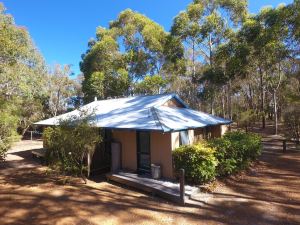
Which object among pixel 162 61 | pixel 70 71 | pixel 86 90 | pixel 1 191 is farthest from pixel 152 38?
pixel 1 191

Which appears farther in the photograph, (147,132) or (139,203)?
(147,132)

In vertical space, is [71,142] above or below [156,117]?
below

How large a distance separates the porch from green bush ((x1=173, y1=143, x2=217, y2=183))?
477 mm

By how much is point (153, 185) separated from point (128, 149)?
279 centimetres

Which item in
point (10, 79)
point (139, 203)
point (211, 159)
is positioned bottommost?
point (139, 203)

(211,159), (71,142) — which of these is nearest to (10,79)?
(71,142)

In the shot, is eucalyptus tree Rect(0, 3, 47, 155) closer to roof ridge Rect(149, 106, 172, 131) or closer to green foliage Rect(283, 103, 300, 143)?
roof ridge Rect(149, 106, 172, 131)

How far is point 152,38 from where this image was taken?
3130 cm

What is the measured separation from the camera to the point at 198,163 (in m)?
9.98

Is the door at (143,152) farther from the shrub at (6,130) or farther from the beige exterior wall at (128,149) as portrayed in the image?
the shrub at (6,130)

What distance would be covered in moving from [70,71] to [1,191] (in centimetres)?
2853

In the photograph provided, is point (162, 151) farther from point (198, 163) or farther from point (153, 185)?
point (198, 163)

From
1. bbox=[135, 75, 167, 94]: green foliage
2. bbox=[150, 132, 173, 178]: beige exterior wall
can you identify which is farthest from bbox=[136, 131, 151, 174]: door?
bbox=[135, 75, 167, 94]: green foliage

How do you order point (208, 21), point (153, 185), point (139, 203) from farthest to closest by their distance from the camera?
A: point (208, 21) → point (153, 185) → point (139, 203)
